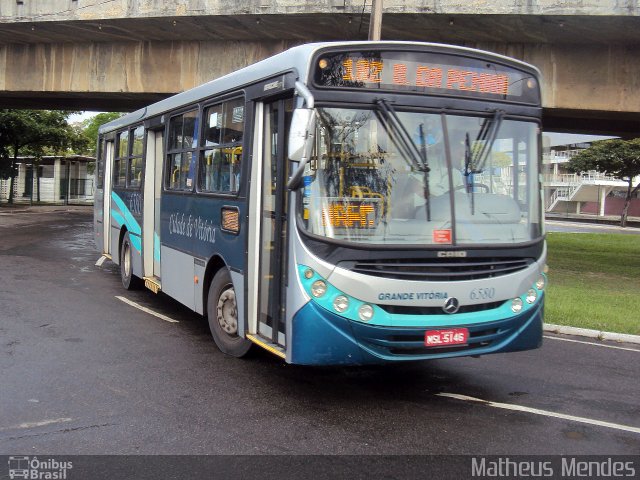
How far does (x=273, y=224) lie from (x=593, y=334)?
215 inches

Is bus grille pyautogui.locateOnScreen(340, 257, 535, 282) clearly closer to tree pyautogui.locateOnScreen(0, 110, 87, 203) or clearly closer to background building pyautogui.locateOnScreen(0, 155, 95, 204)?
tree pyautogui.locateOnScreen(0, 110, 87, 203)

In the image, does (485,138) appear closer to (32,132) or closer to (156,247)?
(156,247)

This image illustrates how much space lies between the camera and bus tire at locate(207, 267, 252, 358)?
693cm

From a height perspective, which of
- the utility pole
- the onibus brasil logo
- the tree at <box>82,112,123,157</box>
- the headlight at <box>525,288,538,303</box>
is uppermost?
the tree at <box>82,112,123,157</box>

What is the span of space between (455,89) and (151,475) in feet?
12.9

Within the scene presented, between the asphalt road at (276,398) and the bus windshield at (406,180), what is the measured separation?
1.54 meters

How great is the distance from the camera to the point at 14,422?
16.6 ft

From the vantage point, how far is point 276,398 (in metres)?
5.83

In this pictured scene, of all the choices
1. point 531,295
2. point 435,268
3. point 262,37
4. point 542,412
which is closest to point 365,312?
point 435,268

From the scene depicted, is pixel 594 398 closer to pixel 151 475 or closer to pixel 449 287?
pixel 449 287

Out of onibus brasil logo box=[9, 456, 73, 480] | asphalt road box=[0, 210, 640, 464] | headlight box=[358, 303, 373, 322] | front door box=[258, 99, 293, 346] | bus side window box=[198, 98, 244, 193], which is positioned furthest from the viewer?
bus side window box=[198, 98, 244, 193]

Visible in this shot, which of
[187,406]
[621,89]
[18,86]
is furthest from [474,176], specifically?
[18,86]

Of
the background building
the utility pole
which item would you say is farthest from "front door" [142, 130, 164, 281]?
the background building

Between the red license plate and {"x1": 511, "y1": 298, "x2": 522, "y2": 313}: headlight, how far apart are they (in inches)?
22.0
